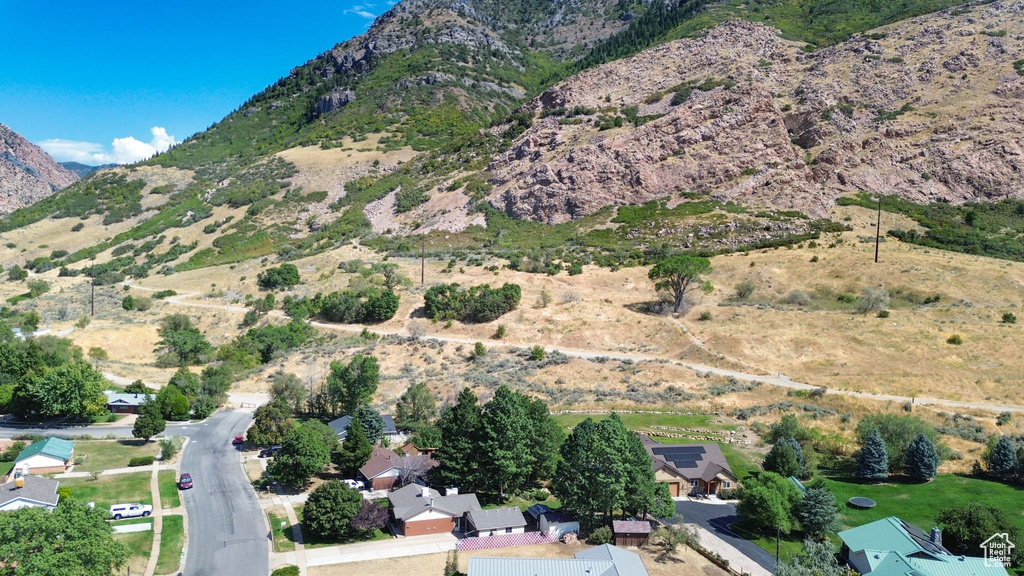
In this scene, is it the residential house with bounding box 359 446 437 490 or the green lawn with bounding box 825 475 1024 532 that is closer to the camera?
the green lawn with bounding box 825 475 1024 532

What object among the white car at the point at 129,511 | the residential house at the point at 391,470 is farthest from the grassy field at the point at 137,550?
the residential house at the point at 391,470

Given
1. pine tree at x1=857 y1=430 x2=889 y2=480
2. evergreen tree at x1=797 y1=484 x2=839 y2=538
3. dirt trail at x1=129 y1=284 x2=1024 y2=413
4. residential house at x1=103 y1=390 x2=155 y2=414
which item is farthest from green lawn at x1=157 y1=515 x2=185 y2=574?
pine tree at x1=857 y1=430 x2=889 y2=480

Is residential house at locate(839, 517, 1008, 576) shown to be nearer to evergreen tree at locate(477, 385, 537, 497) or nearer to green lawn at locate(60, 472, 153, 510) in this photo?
evergreen tree at locate(477, 385, 537, 497)

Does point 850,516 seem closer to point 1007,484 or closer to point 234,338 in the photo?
point 1007,484

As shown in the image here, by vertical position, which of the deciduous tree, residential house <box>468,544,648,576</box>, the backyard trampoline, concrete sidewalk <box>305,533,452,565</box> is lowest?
concrete sidewalk <box>305,533,452,565</box>

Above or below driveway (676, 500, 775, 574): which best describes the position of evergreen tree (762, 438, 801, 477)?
above

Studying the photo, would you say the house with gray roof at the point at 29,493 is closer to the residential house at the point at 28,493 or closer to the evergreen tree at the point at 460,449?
the residential house at the point at 28,493

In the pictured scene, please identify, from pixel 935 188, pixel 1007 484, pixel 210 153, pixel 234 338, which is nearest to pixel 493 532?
pixel 1007 484
